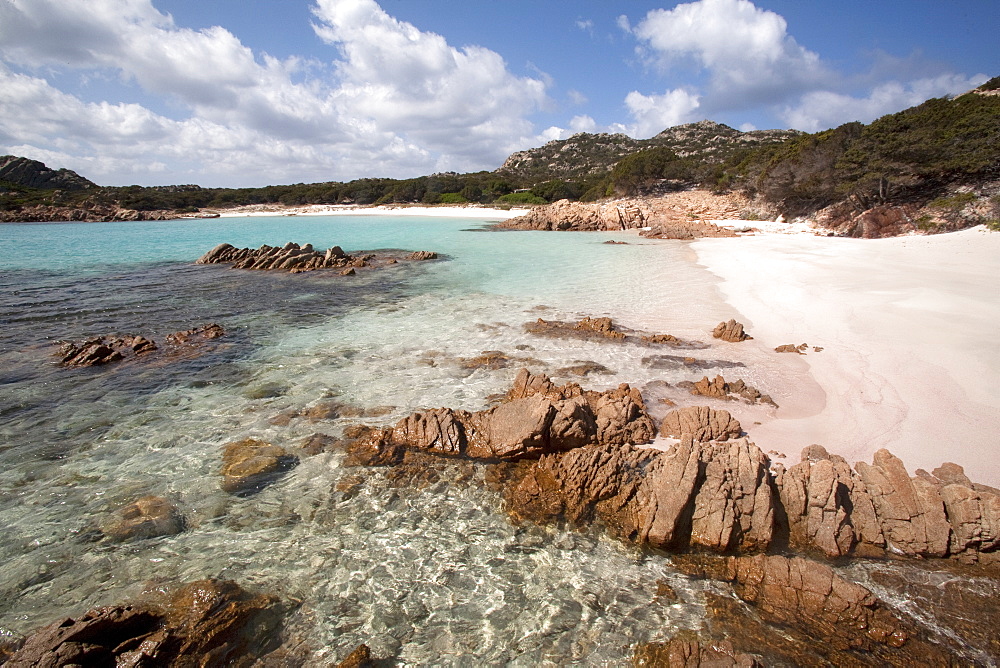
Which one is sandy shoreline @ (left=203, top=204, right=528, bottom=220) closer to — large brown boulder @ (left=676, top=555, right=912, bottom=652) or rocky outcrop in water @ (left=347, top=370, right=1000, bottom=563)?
rocky outcrop in water @ (left=347, top=370, right=1000, bottom=563)

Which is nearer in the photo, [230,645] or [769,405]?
[230,645]

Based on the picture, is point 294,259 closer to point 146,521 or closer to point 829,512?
point 146,521

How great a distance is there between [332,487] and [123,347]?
26.2 feet

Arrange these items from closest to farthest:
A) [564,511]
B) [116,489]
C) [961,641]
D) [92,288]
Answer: [961,641] < [564,511] < [116,489] < [92,288]

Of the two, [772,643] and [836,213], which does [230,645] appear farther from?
[836,213]

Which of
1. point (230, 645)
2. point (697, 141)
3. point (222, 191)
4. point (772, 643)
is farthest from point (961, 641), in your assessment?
point (222, 191)

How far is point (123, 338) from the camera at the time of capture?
10320mm

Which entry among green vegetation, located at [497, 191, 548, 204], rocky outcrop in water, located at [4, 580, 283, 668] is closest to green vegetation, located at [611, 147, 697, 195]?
green vegetation, located at [497, 191, 548, 204]

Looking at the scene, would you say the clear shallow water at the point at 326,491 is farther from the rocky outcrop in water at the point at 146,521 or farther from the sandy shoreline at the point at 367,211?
the sandy shoreline at the point at 367,211

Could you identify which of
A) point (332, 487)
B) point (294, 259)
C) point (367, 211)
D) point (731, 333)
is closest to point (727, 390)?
point (731, 333)

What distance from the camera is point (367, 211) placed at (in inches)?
3034

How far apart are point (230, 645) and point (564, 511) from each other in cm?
307

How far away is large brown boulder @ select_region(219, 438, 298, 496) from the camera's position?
5215 millimetres

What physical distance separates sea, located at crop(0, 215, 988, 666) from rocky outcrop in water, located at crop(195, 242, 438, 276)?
8037mm
